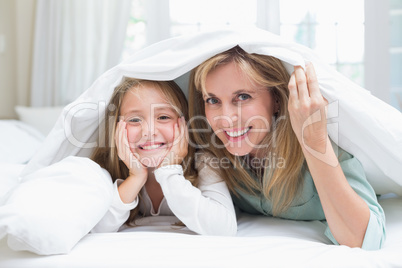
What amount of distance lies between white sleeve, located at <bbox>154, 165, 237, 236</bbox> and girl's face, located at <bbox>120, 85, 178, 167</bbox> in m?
0.08

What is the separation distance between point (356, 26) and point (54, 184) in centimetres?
283

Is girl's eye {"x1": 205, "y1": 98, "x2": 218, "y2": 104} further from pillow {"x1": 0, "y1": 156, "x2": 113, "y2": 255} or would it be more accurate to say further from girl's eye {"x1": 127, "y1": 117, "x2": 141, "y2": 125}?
pillow {"x1": 0, "y1": 156, "x2": 113, "y2": 255}

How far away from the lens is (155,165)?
1181 millimetres

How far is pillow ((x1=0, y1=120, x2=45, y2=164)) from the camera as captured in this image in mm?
1810

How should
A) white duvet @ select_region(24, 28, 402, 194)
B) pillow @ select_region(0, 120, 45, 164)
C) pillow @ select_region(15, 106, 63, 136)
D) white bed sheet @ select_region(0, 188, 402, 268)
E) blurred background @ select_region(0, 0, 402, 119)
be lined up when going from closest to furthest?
white bed sheet @ select_region(0, 188, 402, 268)
white duvet @ select_region(24, 28, 402, 194)
pillow @ select_region(0, 120, 45, 164)
pillow @ select_region(15, 106, 63, 136)
blurred background @ select_region(0, 0, 402, 119)

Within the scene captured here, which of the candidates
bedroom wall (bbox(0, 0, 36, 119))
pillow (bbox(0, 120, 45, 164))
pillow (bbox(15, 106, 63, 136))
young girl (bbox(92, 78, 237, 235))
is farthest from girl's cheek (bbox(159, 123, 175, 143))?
bedroom wall (bbox(0, 0, 36, 119))

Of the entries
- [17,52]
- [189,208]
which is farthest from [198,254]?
[17,52]

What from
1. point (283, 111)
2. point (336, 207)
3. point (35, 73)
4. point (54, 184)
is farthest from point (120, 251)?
point (35, 73)

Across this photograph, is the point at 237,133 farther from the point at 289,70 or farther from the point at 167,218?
the point at 167,218

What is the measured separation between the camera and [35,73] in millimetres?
2941

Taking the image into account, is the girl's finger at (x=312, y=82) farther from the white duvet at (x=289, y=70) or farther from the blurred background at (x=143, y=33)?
the blurred background at (x=143, y=33)

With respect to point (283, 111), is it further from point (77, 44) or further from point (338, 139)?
point (77, 44)

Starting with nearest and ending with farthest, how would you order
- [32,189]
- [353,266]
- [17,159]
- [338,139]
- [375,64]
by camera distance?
[353,266], [32,189], [338,139], [17,159], [375,64]

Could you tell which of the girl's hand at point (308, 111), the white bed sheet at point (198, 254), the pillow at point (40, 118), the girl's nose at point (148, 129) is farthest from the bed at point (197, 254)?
the pillow at point (40, 118)
